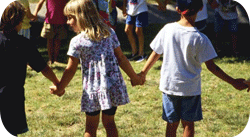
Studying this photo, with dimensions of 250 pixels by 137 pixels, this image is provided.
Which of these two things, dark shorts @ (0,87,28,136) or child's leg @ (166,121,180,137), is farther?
child's leg @ (166,121,180,137)

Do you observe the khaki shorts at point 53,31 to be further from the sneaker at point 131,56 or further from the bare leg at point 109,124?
the bare leg at point 109,124

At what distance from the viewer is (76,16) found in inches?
129

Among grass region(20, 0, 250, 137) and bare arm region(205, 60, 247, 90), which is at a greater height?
bare arm region(205, 60, 247, 90)

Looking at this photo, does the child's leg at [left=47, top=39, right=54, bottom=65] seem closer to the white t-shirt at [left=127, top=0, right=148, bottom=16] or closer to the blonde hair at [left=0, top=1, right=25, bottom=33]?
the white t-shirt at [left=127, top=0, right=148, bottom=16]

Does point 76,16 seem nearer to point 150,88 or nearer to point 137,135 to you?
point 137,135

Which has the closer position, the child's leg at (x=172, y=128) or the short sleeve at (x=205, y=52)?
the short sleeve at (x=205, y=52)

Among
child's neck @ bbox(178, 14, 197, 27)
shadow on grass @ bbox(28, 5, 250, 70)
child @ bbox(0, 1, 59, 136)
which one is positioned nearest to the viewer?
child @ bbox(0, 1, 59, 136)

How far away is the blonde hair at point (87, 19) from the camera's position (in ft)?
10.7

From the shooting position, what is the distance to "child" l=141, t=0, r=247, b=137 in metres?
3.21

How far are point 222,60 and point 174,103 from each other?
406 centimetres

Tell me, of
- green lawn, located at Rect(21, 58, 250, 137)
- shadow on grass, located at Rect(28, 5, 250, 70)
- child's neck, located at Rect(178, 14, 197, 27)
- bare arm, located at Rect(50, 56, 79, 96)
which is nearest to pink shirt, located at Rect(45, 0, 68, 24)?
shadow on grass, located at Rect(28, 5, 250, 70)

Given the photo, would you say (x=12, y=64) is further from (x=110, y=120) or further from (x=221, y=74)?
(x=221, y=74)

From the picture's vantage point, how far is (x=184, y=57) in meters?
3.23

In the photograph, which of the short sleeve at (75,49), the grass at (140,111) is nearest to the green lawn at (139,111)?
the grass at (140,111)
